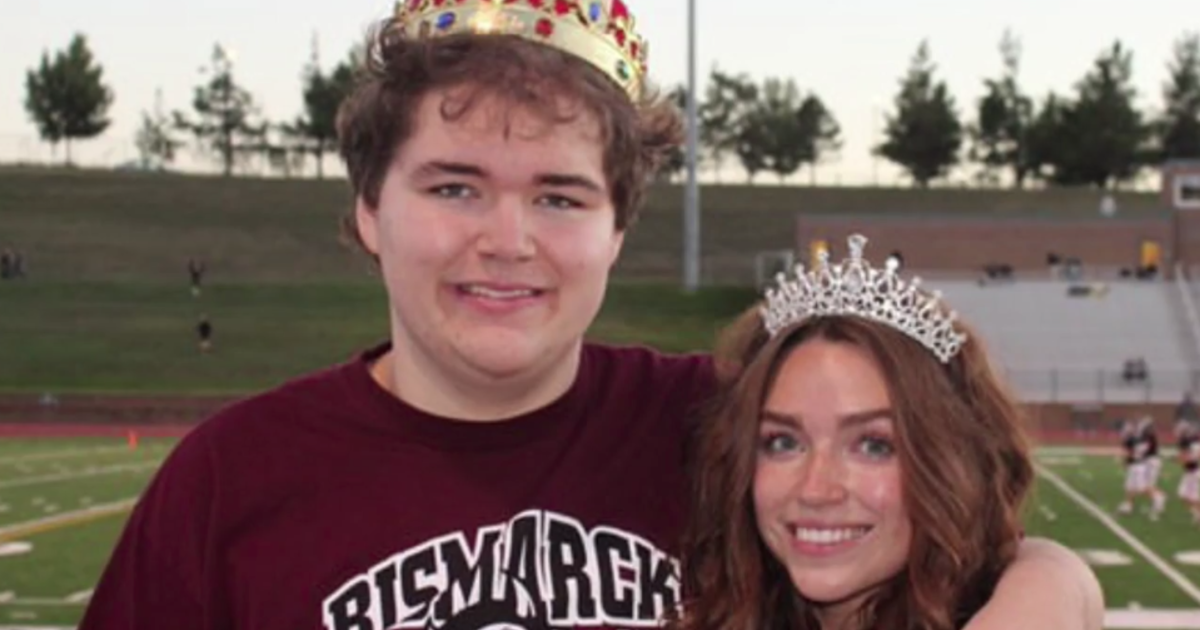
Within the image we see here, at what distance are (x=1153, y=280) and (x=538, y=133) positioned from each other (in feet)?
120

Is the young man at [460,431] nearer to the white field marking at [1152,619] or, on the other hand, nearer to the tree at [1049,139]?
the white field marking at [1152,619]

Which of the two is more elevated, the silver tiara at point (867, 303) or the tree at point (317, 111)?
the tree at point (317, 111)

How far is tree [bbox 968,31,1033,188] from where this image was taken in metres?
69.9

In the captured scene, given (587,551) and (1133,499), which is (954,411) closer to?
(587,551)

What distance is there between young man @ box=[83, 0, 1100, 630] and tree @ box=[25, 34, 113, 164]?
6835cm

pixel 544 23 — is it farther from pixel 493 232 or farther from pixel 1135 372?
pixel 1135 372

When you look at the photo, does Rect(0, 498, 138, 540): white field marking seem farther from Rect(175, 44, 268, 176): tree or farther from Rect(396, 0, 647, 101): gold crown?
Rect(175, 44, 268, 176): tree

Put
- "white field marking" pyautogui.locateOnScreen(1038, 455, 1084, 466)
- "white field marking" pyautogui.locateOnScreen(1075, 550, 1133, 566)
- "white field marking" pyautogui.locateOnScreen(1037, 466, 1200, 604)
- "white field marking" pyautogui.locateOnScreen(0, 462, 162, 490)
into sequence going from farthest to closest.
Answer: "white field marking" pyautogui.locateOnScreen(1038, 455, 1084, 466) → "white field marking" pyautogui.locateOnScreen(0, 462, 162, 490) → "white field marking" pyautogui.locateOnScreen(1075, 550, 1133, 566) → "white field marking" pyautogui.locateOnScreen(1037, 466, 1200, 604)

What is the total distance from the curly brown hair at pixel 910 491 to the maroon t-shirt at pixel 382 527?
0.31ft

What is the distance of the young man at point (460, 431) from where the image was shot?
7.48ft

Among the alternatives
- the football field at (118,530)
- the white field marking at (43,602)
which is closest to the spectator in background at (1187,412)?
the football field at (118,530)

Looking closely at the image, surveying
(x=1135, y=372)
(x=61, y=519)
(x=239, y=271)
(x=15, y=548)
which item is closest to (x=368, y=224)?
(x=15, y=548)

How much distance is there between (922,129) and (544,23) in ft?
218

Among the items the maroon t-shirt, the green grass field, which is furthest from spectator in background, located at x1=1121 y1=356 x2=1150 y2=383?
the maroon t-shirt
